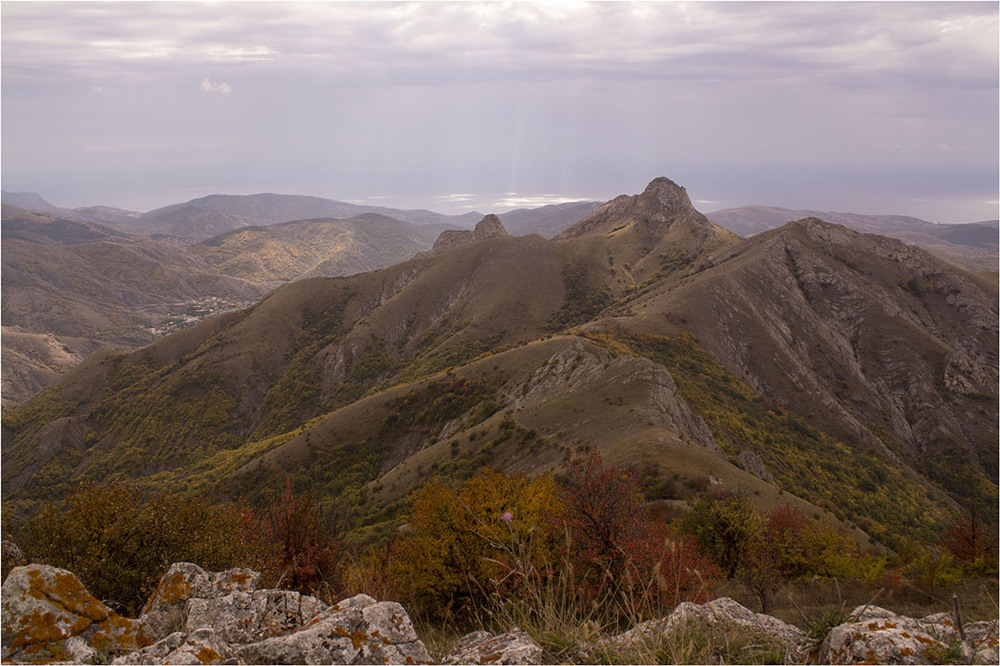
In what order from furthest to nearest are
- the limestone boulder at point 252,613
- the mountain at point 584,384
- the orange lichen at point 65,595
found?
1. the mountain at point 584,384
2. the orange lichen at point 65,595
3. the limestone boulder at point 252,613

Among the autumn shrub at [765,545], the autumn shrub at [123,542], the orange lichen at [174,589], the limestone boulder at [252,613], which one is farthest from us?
the autumn shrub at [765,545]

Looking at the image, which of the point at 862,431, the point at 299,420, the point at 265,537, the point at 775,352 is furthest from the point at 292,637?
the point at 299,420

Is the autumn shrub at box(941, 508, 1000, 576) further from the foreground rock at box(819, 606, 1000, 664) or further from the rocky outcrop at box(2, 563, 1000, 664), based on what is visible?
the foreground rock at box(819, 606, 1000, 664)

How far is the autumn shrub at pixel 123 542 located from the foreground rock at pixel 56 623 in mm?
4465

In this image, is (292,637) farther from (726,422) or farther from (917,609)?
(726,422)

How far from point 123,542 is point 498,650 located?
13.7m

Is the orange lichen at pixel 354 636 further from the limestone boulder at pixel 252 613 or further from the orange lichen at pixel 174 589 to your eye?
the orange lichen at pixel 174 589

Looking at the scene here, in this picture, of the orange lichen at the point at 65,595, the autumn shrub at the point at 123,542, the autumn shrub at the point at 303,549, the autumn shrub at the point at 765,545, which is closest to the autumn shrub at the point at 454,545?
the autumn shrub at the point at 303,549

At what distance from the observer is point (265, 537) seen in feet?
44.6

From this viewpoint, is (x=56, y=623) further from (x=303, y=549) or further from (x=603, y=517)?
(x=603, y=517)

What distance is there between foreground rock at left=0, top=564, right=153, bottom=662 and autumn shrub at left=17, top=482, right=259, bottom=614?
4.46 meters

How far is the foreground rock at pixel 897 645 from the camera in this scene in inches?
214

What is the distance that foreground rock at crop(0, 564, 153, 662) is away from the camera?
7383 millimetres

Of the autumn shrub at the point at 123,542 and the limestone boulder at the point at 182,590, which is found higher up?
the limestone boulder at the point at 182,590
